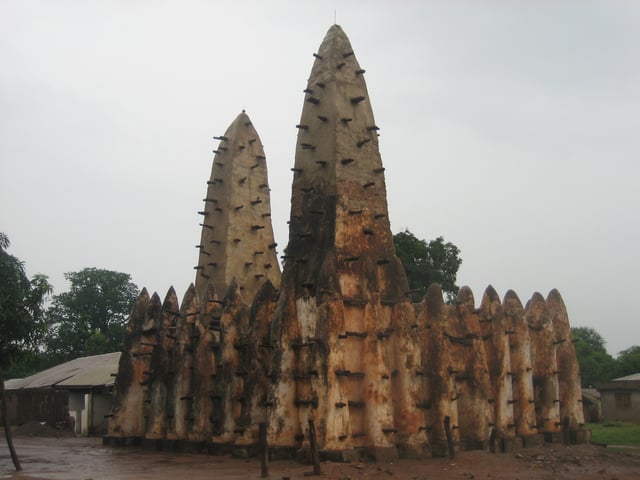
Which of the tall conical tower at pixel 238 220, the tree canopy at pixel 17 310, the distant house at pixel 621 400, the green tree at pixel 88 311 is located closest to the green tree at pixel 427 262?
the distant house at pixel 621 400

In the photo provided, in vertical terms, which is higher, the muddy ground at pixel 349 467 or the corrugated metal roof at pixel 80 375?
the corrugated metal roof at pixel 80 375

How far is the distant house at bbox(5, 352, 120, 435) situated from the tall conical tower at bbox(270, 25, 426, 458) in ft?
53.8

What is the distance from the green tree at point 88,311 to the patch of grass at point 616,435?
38772mm

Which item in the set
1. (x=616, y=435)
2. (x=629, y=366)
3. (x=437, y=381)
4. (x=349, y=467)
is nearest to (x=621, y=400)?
(x=616, y=435)

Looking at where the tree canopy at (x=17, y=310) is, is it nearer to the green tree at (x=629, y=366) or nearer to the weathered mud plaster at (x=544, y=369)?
the weathered mud plaster at (x=544, y=369)

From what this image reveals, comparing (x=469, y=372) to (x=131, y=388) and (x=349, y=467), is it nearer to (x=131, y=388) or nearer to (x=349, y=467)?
(x=349, y=467)

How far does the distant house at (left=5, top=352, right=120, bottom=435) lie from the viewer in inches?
1309

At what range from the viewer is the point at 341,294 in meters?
18.6

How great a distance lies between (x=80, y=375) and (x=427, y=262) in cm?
2001

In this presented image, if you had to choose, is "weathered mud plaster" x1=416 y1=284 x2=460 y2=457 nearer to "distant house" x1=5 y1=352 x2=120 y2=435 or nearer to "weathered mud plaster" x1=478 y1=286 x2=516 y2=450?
"weathered mud plaster" x1=478 y1=286 x2=516 y2=450

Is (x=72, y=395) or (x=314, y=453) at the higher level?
(x=72, y=395)

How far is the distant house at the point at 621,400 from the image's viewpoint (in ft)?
125

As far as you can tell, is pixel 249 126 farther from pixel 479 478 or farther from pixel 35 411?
pixel 35 411

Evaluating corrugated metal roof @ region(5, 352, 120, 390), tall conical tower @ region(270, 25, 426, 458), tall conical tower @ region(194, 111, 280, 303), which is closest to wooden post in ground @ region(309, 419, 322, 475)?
tall conical tower @ region(270, 25, 426, 458)
